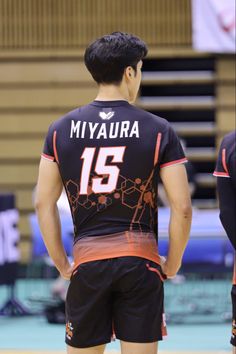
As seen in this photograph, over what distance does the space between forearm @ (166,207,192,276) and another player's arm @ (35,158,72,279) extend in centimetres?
47

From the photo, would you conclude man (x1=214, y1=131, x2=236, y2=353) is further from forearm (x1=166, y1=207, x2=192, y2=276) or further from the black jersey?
forearm (x1=166, y1=207, x2=192, y2=276)

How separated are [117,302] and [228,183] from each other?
2.32 feet

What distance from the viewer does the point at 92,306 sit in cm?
366

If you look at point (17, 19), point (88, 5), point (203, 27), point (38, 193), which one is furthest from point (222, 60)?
point (38, 193)

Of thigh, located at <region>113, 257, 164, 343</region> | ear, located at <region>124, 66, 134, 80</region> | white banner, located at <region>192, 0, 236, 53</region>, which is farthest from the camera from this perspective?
white banner, located at <region>192, 0, 236, 53</region>

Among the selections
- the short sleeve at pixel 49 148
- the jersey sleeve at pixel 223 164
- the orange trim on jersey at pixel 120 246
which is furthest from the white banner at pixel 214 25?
the orange trim on jersey at pixel 120 246

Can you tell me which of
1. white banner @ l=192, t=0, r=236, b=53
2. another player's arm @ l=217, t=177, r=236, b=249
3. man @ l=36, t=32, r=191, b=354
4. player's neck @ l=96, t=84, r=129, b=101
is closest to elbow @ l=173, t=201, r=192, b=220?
man @ l=36, t=32, r=191, b=354

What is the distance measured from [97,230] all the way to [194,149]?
9.88 metres

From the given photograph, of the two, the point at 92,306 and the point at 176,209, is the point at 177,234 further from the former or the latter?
the point at 92,306

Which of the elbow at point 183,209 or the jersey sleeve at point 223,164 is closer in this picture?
the elbow at point 183,209

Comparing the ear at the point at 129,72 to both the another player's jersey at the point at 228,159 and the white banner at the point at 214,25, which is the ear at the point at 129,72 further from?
the white banner at the point at 214,25

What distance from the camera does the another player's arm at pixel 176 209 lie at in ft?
12.0

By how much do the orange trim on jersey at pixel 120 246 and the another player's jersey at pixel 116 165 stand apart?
23 millimetres

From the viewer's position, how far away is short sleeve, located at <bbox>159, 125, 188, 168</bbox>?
12.1ft
